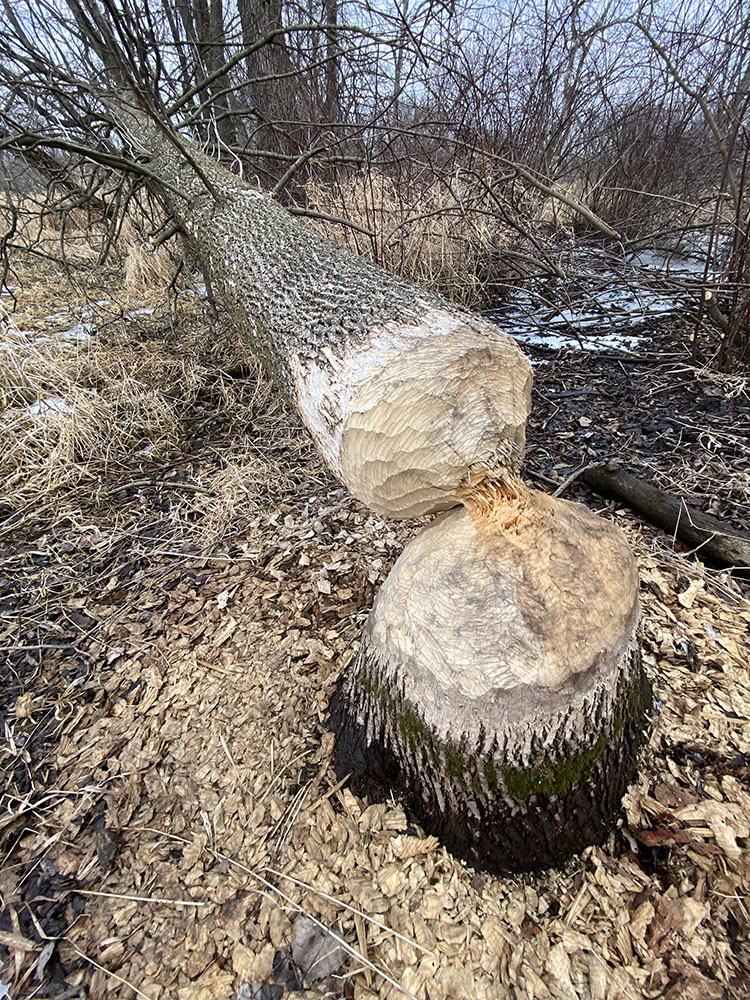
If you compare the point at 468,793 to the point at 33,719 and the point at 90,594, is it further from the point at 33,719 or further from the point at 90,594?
the point at 90,594

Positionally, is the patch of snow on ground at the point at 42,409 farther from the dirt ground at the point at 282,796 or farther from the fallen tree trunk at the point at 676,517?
the fallen tree trunk at the point at 676,517

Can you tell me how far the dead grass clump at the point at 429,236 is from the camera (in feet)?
10.7

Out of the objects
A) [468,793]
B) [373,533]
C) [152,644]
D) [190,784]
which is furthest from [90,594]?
[468,793]

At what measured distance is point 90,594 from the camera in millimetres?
1768

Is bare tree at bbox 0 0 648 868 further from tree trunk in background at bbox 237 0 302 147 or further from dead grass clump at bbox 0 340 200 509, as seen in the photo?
tree trunk in background at bbox 237 0 302 147

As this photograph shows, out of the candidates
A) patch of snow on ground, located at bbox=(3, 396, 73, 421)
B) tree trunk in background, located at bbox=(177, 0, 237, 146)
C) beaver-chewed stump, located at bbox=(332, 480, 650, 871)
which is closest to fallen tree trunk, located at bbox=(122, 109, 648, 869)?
beaver-chewed stump, located at bbox=(332, 480, 650, 871)

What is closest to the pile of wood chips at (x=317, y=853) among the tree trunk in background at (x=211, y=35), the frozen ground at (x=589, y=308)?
the frozen ground at (x=589, y=308)

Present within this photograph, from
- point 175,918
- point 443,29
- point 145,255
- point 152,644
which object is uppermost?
point 443,29

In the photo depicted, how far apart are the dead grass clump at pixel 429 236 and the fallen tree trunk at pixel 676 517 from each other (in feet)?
6.91

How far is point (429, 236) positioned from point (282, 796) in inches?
134

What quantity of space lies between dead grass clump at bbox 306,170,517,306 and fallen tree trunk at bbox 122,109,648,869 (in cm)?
248

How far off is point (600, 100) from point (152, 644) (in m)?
5.42

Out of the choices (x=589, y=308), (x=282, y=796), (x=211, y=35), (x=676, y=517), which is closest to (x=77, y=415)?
(x=282, y=796)

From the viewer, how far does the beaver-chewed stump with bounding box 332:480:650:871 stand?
872 millimetres
